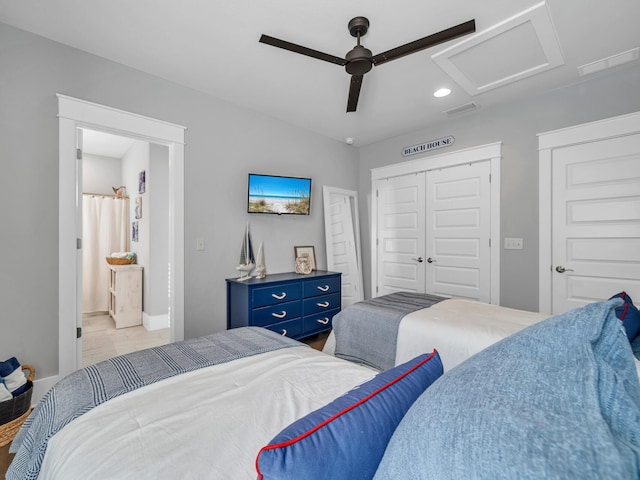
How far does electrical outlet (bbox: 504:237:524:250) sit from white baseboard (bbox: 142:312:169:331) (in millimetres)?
4542

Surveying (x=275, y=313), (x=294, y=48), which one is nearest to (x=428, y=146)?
(x=294, y=48)

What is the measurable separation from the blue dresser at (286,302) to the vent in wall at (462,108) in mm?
2402

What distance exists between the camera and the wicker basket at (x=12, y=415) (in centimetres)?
177

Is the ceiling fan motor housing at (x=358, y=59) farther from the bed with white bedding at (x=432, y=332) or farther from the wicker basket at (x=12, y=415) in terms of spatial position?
the wicker basket at (x=12, y=415)

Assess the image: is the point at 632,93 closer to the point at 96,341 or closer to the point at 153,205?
the point at 153,205

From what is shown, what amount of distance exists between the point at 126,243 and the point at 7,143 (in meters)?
3.28

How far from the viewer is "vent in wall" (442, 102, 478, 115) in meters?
3.39

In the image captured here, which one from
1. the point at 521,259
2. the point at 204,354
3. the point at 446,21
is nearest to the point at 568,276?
the point at 521,259

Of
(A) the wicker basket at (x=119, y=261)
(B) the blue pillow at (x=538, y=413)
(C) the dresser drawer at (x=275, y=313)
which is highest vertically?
(B) the blue pillow at (x=538, y=413)

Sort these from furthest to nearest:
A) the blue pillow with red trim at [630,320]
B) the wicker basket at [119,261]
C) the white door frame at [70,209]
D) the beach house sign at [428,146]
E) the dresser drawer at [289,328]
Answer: the wicker basket at [119,261] → the beach house sign at [428,146] → the dresser drawer at [289,328] → the white door frame at [70,209] → the blue pillow with red trim at [630,320]

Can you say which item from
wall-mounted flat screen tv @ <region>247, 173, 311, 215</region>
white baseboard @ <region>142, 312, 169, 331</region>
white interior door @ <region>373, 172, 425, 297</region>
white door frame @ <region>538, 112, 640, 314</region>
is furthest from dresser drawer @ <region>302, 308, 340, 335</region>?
white door frame @ <region>538, 112, 640, 314</region>

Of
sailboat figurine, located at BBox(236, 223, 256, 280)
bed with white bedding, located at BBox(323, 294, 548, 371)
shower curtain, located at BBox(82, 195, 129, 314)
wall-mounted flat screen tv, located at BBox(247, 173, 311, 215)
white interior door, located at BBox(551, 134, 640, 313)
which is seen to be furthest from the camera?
shower curtain, located at BBox(82, 195, 129, 314)

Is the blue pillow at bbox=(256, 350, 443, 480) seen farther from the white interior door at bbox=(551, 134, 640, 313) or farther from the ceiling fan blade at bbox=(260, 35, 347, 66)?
the white interior door at bbox=(551, 134, 640, 313)

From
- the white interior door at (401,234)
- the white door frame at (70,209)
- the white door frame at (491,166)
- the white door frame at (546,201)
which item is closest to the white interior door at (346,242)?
the white interior door at (401,234)
